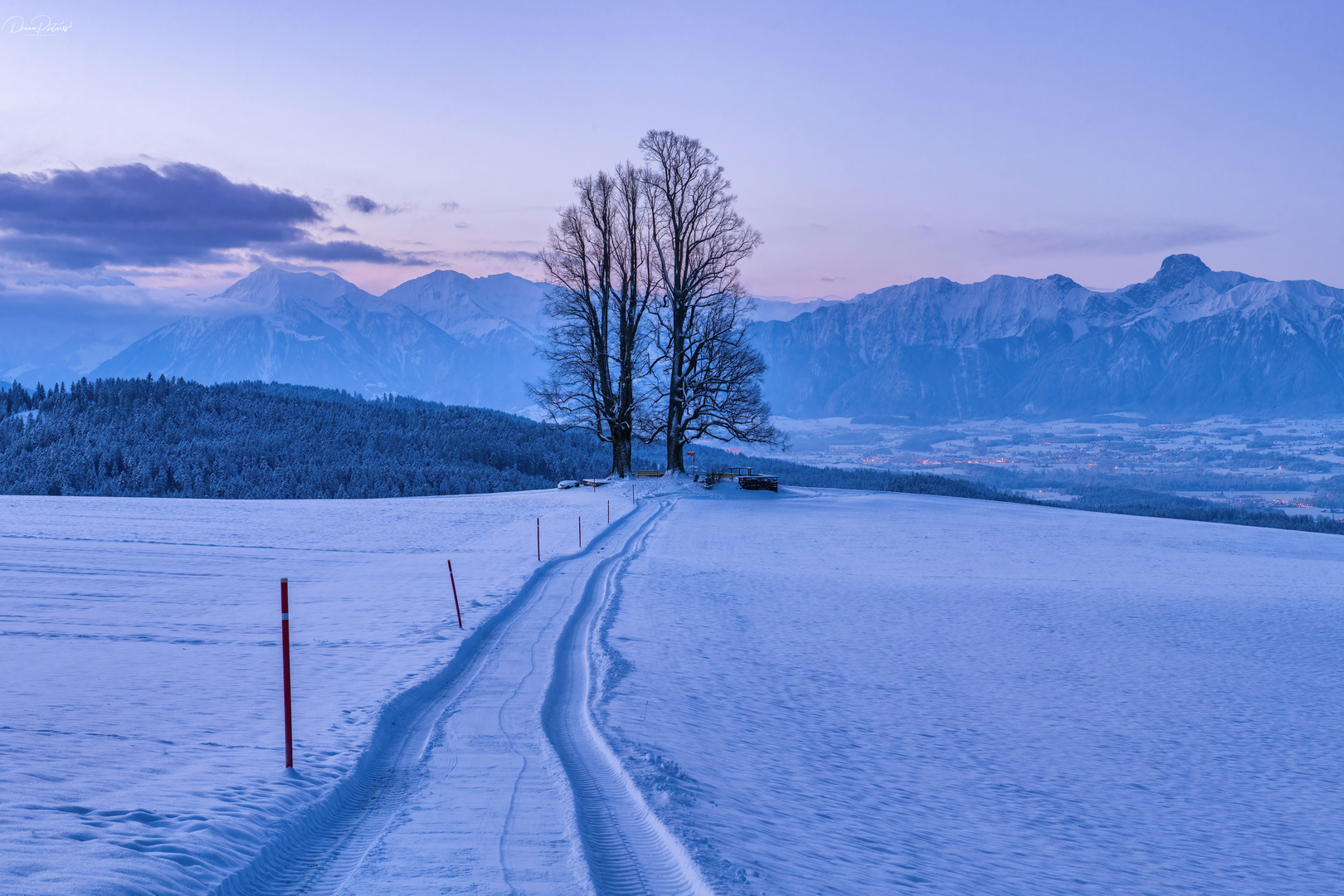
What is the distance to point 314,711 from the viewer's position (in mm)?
8742

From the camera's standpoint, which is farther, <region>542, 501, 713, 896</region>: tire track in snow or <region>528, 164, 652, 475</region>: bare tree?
<region>528, 164, 652, 475</region>: bare tree

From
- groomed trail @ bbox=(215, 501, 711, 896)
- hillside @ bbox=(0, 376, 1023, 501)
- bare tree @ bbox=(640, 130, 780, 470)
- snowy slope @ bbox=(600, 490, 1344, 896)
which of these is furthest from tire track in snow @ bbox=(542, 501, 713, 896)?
hillside @ bbox=(0, 376, 1023, 501)

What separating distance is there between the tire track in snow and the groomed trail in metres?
0.01

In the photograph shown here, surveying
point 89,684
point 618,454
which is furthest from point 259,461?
point 89,684

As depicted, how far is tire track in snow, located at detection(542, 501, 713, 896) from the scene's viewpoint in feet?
17.1

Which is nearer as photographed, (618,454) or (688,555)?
(688,555)

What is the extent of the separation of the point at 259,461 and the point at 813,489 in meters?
96.1

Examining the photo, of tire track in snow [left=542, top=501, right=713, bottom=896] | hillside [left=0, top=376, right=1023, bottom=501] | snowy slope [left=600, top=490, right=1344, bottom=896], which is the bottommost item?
snowy slope [left=600, top=490, right=1344, bottom=896]

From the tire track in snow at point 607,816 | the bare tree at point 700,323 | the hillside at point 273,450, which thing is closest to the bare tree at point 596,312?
the bare tree at point 700,323

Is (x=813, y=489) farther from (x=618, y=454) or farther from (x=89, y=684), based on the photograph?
(x=89, y=684)

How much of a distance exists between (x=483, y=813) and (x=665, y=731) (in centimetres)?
288

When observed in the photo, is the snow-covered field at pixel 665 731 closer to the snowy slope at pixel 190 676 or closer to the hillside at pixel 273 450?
the snowy slope at pixel 190 676

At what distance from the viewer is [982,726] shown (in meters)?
9.81

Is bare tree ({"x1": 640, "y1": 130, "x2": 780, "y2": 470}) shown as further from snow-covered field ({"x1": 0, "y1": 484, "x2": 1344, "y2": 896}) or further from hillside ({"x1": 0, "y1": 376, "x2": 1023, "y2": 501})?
hillside ({"x1": 0, "y1": 376, "x2": 1023, "y2": 501})
